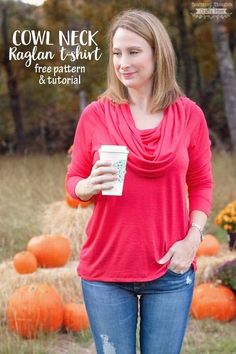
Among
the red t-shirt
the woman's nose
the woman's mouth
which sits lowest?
the red t-shirt

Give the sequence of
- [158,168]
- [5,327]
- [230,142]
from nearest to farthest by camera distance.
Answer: [158,168], [5,327], [230,142]

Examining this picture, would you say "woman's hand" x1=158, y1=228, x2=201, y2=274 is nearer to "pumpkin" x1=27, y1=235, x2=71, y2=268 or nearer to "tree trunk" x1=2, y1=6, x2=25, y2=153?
"pumpkin" x1=27, y1=235, x2=71, y2=268

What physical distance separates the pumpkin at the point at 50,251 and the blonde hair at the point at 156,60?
2464 millimetres

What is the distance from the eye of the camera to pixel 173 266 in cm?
194

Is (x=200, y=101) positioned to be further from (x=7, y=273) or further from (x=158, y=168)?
(x=158, y=168)

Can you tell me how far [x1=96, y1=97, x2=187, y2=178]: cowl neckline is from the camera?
6.22ft

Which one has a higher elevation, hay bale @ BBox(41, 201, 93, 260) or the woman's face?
the woman's face

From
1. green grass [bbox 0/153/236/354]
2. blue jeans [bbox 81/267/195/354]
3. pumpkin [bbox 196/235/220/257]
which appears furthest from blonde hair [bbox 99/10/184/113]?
green grass [bbox 0/153/236/354]

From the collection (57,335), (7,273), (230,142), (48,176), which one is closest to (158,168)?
(57,335)

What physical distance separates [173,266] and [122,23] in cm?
66

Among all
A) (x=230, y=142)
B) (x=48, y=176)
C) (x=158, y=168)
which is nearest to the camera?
(x=158, y=168)

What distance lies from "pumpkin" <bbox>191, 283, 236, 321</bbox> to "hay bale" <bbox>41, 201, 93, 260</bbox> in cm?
87

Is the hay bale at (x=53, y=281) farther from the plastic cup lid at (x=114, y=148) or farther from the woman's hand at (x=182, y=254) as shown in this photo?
the plastic cup lid at (x=114, y=148)

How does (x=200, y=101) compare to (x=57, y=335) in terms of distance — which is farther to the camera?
(x=200, y=101)
